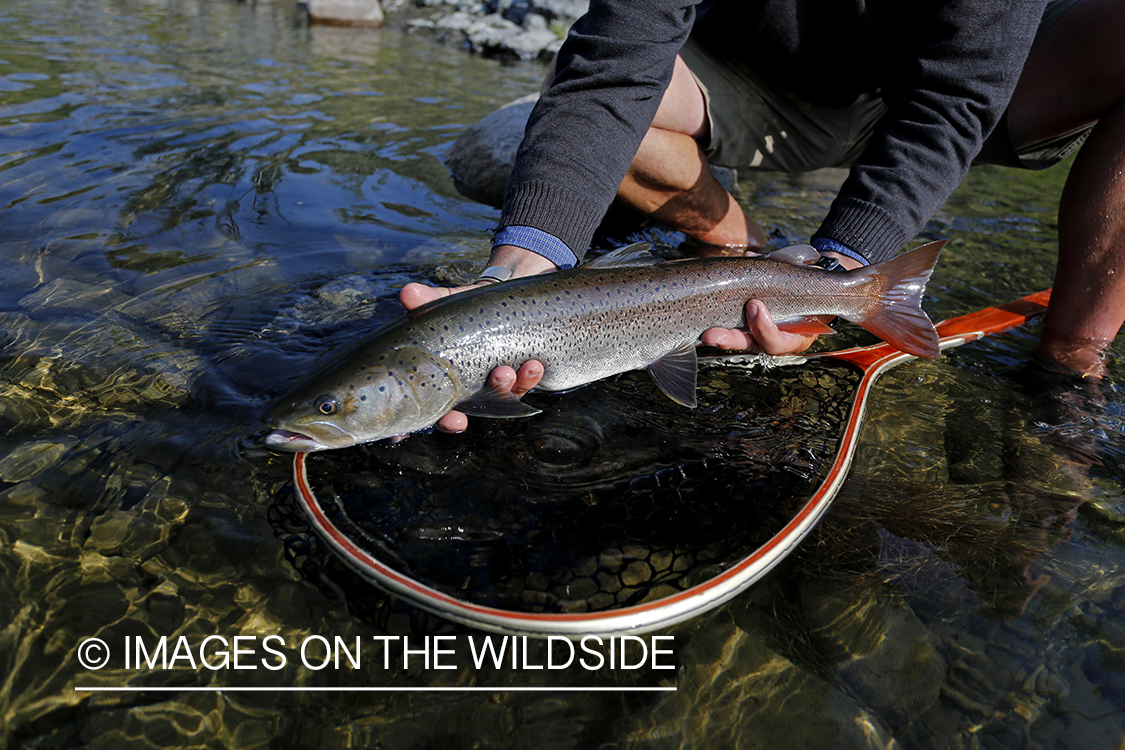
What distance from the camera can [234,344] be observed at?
136 inches

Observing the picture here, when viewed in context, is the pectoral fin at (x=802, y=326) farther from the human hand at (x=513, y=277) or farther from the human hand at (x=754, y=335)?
the human hand at (x=513, y=277)

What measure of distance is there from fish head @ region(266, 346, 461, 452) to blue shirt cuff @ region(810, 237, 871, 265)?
6.46 feet

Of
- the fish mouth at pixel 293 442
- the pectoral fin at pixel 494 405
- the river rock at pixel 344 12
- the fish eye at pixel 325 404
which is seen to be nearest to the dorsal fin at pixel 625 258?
the pectoral fin at pixel 494 405

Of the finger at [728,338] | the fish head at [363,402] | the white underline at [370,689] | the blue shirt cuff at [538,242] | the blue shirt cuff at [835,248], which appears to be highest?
the blue shirt cuff at [835,248]

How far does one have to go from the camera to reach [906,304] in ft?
10.3

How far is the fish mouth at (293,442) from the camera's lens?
2.43 meters

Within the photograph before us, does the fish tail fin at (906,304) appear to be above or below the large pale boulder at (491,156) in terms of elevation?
above

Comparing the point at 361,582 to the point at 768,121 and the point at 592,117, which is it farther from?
the point at 768,121

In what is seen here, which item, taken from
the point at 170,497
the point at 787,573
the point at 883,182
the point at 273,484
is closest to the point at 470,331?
the point at 273,484

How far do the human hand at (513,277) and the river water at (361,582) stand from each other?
0.42 feet

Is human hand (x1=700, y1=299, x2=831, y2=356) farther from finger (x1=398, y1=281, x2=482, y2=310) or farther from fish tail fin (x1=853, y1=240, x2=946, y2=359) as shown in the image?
finger (x1=398, y1=281, x2=482, y2=310)

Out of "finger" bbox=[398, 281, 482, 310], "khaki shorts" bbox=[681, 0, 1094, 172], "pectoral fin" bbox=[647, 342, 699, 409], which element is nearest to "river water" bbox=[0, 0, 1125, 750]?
"pectoral fin" bbox=[647, 342, 699, 409]

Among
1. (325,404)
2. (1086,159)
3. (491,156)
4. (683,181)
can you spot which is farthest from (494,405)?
(491,156)

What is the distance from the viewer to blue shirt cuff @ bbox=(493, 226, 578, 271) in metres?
3.01
